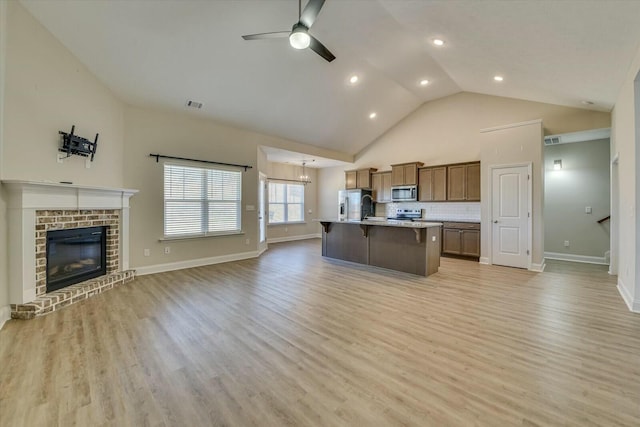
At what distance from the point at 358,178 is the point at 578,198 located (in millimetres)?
5328

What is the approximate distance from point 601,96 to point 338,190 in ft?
21.8

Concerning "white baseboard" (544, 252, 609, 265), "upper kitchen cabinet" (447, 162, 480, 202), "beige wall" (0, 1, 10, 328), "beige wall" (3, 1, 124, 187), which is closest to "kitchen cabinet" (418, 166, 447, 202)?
"upper kitchen cabinet" (447, 162, 480, 202)

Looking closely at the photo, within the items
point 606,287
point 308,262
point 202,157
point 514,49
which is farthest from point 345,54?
point 606,287

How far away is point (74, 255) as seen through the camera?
386 cm

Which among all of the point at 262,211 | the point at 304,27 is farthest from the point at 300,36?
the point at 262,211

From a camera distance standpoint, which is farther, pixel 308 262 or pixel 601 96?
pixel 308 262

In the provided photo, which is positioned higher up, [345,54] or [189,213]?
[345,54]

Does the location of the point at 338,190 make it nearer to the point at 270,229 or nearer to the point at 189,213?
the point at 270,229

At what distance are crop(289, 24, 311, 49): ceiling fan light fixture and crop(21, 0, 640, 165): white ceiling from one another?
3.61 ft

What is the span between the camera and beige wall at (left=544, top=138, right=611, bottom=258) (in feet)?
18.4

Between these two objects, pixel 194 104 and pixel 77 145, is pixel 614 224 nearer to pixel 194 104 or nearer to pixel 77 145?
pixel 194 104

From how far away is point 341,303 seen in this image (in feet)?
11.1

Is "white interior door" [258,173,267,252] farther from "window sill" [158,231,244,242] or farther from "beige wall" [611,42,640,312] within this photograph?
"beige wall" [611,42,640,312]

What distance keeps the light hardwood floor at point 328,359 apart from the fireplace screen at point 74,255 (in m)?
0.56
